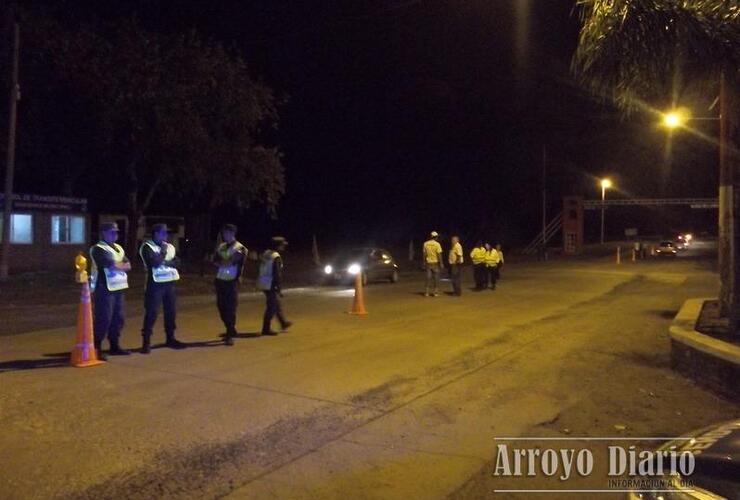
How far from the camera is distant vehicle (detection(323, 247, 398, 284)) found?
26.5 m

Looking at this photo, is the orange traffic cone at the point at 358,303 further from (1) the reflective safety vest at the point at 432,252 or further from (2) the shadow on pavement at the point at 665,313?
(2) the shadow on pavement at the point at 665,313

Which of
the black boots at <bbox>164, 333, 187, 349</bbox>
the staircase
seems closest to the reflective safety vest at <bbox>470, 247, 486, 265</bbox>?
the black boots at <bbox>164, 333, 187, 349</bbox>

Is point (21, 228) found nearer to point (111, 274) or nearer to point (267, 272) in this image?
point (267, 272)

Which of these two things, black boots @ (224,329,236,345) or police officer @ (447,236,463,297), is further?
police officer @ (447,236,463,297)

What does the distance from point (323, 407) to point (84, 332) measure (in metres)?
3.50

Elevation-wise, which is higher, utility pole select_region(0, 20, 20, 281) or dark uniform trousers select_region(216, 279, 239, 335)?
utility pole select_region(0, 20, 20, 281)

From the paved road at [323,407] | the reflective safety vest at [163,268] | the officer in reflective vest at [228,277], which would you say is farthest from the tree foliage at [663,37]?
the reflective safety vest at [163,268]

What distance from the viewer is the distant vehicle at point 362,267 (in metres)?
26.5

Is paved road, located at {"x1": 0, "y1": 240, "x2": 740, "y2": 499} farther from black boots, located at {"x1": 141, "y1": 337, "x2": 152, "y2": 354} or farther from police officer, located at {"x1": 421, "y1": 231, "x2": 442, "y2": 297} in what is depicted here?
police officer, located at {"x1": 421, "y1": 231, "x2": 442, "y2": 297}

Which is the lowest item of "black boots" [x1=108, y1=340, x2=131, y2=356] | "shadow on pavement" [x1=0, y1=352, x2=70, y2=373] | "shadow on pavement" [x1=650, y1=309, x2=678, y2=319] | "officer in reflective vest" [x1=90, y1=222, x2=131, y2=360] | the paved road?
the paved road

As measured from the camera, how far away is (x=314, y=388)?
343 inches

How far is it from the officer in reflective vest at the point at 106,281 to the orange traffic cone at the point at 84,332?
217 mm

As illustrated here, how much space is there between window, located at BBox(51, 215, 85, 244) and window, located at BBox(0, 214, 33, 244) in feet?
3.33

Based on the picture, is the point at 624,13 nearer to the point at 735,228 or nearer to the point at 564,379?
the point at 564,379
